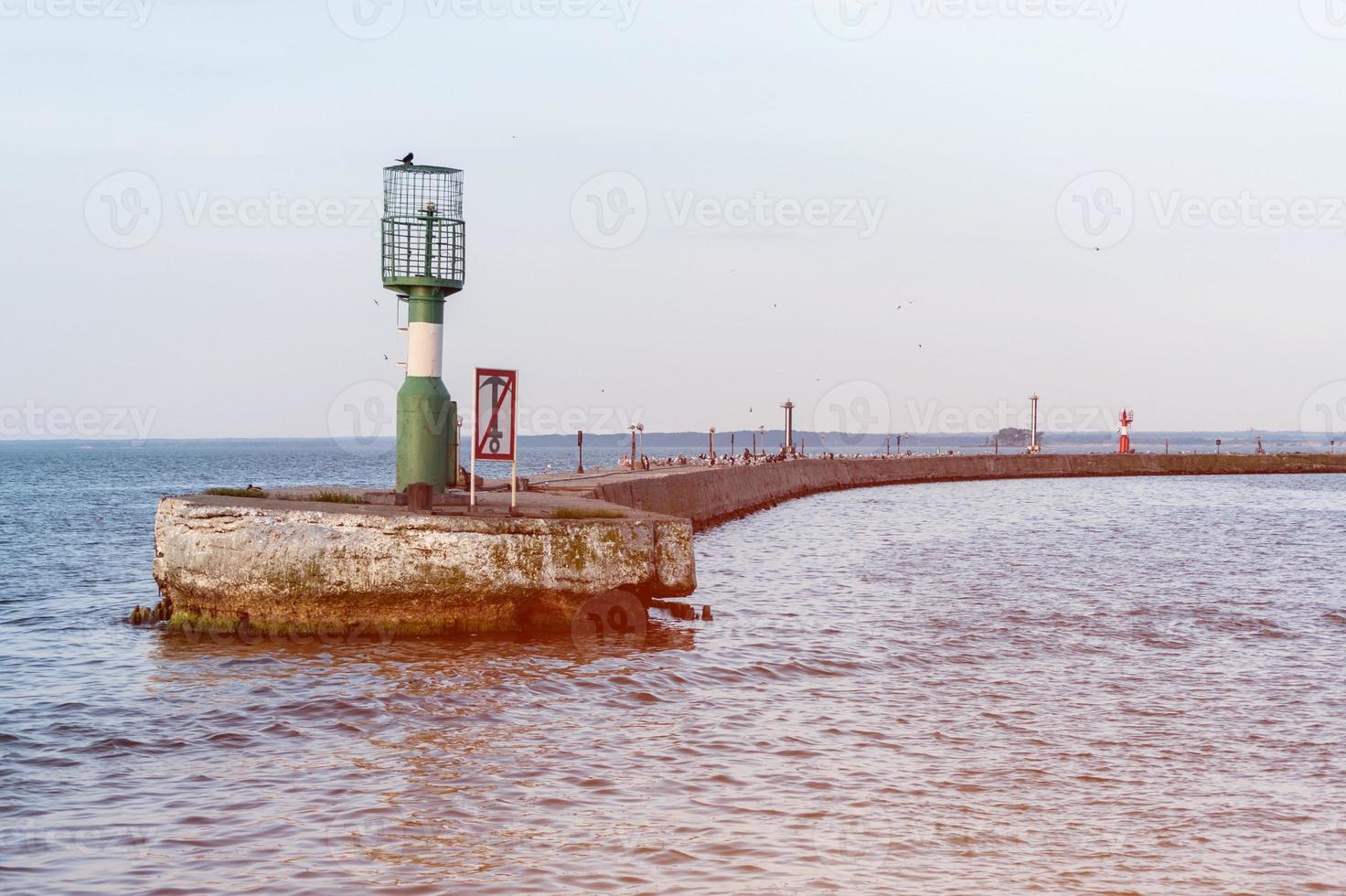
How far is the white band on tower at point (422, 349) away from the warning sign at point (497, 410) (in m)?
3.14

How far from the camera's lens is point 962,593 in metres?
21.8

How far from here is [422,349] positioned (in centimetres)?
1942

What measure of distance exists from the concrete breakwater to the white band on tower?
5.54 m

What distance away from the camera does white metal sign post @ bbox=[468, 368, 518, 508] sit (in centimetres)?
1647

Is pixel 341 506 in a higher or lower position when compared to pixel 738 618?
higher

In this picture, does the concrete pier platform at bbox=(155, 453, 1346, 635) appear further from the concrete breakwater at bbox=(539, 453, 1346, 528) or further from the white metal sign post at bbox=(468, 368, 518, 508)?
the concrete breakwater at bbox=(539, 453, 1346, 528)

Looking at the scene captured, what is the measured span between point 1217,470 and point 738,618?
7638 cm

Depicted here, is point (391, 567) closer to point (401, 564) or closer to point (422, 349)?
point (401, 564)

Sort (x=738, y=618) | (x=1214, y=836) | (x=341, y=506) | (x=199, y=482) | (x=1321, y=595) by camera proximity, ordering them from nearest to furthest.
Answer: (x=1214, y=836) → (x=341, y=506) → (x=738, y=618) → (x=1321, y=595) → (x=199, y=482)

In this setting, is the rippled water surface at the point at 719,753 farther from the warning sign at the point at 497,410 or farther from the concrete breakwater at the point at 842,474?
the concrete breakwater at the point at 842,474

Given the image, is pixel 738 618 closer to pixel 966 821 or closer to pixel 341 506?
pixel 341 506

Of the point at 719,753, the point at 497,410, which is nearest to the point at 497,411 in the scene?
the point at 497,410

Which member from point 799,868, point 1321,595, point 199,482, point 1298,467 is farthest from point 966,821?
point 1298,467

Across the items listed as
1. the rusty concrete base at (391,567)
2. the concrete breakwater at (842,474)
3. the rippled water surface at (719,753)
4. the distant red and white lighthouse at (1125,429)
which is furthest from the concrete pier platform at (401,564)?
the distant red and white lighthouse at (1125,429)
